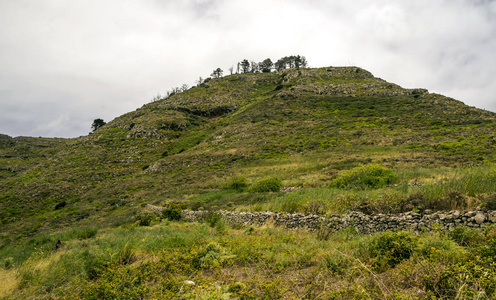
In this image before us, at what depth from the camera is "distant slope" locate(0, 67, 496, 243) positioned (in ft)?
85.6

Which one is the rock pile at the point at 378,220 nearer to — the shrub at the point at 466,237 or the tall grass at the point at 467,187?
Result: the shrub at the point at 466,237

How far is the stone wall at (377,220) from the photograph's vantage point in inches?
253

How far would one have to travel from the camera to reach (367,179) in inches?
593

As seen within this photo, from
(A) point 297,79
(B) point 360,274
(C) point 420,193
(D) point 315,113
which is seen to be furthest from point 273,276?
(A) point 297,79

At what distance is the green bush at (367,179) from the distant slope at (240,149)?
6.82 ft

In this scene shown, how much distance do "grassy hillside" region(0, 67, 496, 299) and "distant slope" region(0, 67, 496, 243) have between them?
335 millimetres

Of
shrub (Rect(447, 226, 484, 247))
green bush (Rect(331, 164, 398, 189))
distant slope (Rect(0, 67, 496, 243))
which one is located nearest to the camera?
shrub (Rect(447, 226, 484, 247))

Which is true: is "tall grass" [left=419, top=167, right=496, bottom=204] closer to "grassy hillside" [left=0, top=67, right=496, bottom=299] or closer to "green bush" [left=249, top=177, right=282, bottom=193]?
"grassy hillside" [left=0, top=67, right=496, bottom=299]

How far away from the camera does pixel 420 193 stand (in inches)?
339

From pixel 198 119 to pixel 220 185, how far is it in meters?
55.7

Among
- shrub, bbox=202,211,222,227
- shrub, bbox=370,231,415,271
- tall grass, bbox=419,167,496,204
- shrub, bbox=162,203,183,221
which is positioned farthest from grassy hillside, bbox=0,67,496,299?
shrub, bbox=202,211,222,227

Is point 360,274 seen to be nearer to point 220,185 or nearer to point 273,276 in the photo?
point 273,276

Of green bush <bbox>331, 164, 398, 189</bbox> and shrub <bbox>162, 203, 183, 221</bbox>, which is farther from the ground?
green bush <bbox>331, 164, 398, 189</bbox>

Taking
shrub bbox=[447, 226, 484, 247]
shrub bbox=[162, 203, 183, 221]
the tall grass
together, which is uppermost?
the tall grass
